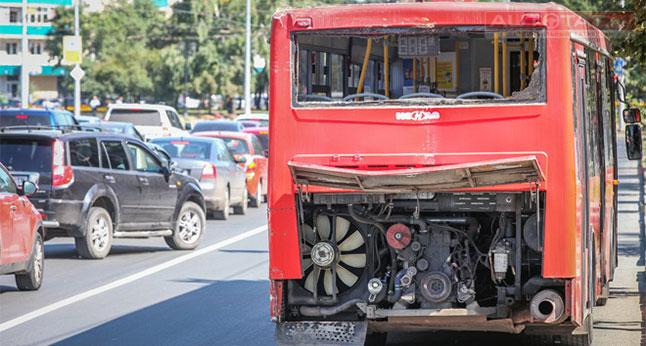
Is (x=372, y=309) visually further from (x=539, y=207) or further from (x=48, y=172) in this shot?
(x=48, y=172)

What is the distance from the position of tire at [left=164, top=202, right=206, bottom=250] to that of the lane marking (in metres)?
0.26

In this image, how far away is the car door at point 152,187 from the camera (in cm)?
2039

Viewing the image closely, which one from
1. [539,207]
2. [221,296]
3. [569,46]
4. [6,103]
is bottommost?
[221,296]

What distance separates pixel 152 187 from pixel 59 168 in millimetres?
2237

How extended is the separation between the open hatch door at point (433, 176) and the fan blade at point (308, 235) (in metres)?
0.51

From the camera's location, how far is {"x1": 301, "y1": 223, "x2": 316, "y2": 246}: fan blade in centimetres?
984

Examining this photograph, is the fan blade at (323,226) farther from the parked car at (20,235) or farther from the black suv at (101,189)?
the black suv at (101,189)

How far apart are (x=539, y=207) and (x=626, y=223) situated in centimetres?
1758

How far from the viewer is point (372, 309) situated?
9633 millimetres

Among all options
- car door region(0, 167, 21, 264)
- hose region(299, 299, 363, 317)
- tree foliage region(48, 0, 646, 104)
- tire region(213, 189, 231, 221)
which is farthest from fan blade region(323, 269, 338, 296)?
tree foliage region(48, 0, 646, 104)

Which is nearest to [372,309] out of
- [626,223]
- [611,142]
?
[611,142]

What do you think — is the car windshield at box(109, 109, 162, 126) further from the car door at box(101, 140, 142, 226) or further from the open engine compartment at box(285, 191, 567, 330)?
the open engine compartment at box(285, 191, 567, 330)

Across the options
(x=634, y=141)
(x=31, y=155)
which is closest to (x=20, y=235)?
(x=31, y=155)

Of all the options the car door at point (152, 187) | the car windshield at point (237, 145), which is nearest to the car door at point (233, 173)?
the car windshield at point (237, 145)
